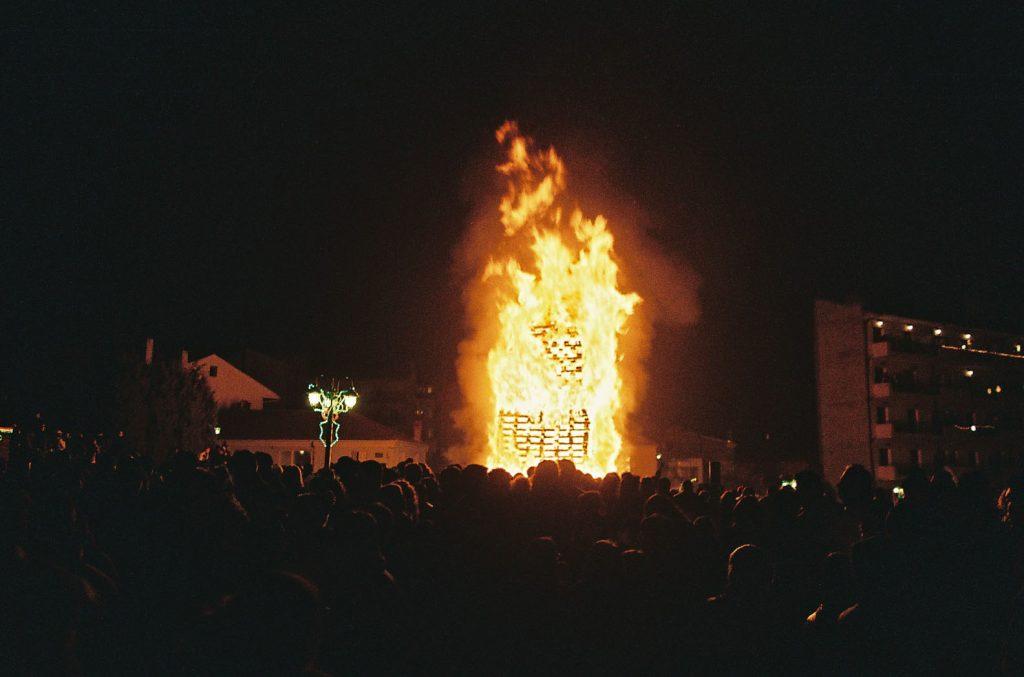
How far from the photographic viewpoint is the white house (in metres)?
55.8

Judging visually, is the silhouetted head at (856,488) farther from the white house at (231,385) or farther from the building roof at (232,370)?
the white house at (231,385)

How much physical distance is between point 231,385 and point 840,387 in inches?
1618

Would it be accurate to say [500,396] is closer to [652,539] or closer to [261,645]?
[652,539]

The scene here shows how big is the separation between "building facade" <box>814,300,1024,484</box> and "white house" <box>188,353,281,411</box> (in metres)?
38.2

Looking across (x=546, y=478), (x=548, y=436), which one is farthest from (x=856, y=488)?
(x=548, y=436)

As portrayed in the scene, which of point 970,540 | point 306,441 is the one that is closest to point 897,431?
point 306,441

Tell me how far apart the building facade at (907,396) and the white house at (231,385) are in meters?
38.2

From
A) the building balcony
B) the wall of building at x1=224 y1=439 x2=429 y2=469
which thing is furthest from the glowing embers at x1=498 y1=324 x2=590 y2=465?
the building balcony

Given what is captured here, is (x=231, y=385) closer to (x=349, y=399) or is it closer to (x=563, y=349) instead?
(x=349, y=399)

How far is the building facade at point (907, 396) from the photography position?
44.0 metres

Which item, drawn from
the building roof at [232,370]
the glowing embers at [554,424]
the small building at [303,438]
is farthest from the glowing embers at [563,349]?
the building roof at [232,370]

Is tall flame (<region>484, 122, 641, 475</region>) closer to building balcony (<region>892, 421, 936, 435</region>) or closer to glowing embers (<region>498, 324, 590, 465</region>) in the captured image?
glowing embers (<region>498, 324, 590, 465</region>)

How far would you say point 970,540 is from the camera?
4.23 metres

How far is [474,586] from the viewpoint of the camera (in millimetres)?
5145
